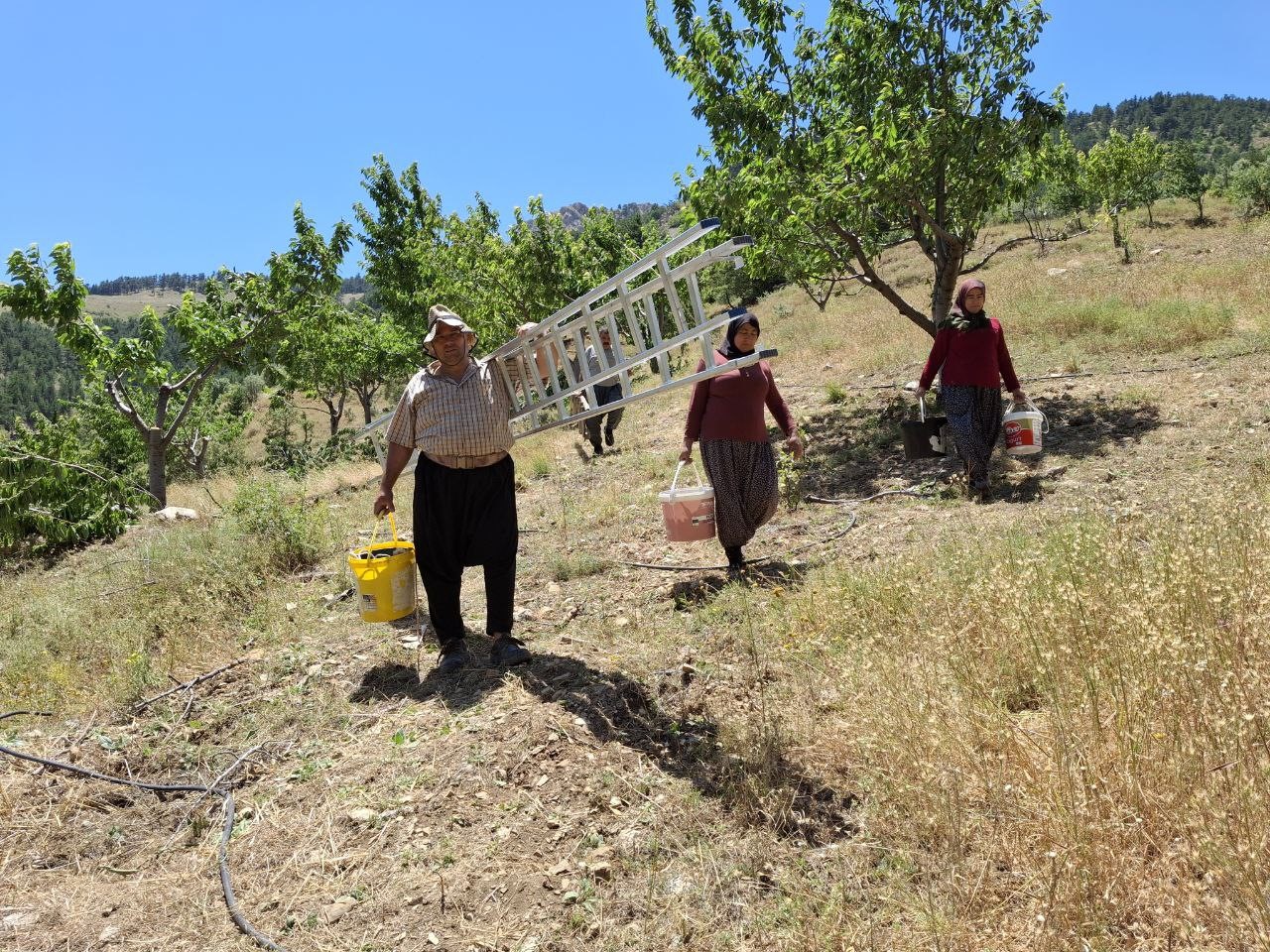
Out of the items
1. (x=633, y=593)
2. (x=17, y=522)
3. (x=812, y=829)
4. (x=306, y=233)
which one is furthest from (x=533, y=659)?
(x=306, y=233)

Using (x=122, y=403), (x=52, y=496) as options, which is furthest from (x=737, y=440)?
(x=52, y=496)

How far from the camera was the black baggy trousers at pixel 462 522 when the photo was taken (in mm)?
4461

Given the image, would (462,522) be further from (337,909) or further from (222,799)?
(337,909)

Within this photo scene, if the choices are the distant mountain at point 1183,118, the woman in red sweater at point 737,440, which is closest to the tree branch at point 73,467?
the woman in red sweater at point 737,440

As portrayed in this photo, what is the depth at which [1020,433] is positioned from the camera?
6.18 m

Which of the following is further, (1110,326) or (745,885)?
(1110,326)

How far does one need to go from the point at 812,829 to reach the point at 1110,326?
11.1m

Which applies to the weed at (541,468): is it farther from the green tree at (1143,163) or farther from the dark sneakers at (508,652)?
the green tree at (1143,163)

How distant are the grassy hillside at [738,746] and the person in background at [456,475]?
422 mm

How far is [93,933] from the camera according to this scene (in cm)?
283

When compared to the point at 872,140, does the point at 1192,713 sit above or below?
below

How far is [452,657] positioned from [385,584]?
0.59 meters

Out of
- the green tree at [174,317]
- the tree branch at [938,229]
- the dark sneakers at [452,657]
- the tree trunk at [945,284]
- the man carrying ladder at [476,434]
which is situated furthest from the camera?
the green tree at [174,317]

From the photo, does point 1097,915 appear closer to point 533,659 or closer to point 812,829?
point 812,829
